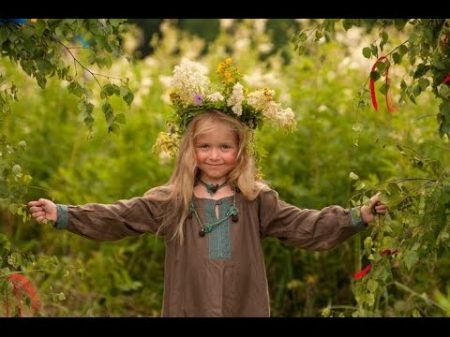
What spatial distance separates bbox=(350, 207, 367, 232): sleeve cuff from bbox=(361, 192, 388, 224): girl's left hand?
1 cm

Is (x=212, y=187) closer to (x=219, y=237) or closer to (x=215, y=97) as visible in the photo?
(x=219, y=237)

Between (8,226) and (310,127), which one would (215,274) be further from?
(8,226)

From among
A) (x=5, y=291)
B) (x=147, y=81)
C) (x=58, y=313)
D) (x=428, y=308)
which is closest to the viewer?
(x=5, y=291)

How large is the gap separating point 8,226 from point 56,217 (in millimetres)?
2905

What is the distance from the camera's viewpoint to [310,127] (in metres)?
5.08

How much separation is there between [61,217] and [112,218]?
193mm

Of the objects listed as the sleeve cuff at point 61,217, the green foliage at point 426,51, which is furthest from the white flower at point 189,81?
Result: the sleeve cuff at point 61,217

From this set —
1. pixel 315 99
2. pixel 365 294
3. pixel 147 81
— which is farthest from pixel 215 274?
pixel 147 81

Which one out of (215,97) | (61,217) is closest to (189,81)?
(215,97)

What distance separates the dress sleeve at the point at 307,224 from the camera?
10.8 feet

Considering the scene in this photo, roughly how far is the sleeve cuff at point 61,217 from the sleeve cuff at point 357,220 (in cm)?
99

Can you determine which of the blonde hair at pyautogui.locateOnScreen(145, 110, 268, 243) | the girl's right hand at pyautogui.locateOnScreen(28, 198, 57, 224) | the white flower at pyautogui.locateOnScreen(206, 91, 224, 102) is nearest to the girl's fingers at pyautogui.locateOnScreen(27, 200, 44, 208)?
the girl's right hand at pyautogui.locateOnScreen(28, 198, 57, 224)

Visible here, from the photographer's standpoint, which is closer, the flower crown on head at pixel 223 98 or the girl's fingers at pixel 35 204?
the girl's fingers at pixel 35 204

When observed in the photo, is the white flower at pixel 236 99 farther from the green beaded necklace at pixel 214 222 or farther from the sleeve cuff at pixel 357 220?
the sleeve cuff at pixel 357 220
